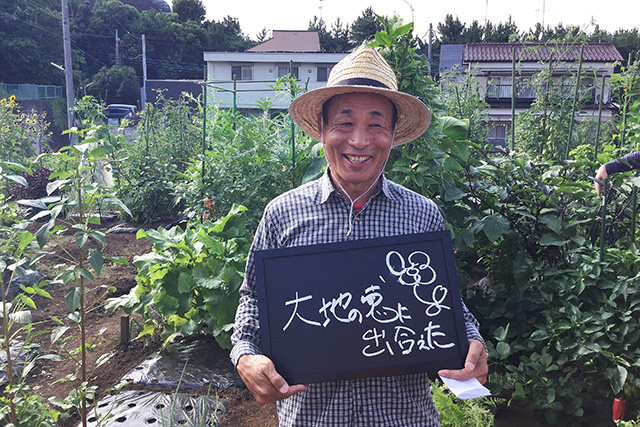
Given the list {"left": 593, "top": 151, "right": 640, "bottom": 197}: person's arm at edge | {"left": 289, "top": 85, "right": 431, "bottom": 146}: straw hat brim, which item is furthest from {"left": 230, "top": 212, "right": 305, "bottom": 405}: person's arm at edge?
{"left": 593, "top": 151, "right": 640, "bottom": 197}: person's arm at edge

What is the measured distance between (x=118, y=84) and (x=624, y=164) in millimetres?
43752

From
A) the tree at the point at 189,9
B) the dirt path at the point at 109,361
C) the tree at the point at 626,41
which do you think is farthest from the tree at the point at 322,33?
the dirt path at the point at 109,361

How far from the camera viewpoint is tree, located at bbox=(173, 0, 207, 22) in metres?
58.2

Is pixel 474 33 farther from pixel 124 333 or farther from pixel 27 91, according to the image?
pixel 124 333

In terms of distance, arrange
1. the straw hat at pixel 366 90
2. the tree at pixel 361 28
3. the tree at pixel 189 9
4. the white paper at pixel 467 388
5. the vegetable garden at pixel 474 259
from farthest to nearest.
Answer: the tree at pixel 189 9 < the tree at pixel 361 28 < the vegetable garden at pixel 474 259 < the straw hat at pixel 366 90 < the white paper at pixel 467 388

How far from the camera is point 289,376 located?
1.25m

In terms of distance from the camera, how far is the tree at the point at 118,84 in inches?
1588

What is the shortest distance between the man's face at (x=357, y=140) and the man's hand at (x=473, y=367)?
0.50 meters

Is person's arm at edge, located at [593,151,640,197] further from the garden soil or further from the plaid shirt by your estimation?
the plaid shirt

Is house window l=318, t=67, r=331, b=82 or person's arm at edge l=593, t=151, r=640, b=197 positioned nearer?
person's arm at edge l=593, t=151, r=640, b=197

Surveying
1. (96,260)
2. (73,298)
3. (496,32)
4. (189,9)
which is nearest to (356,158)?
(96,260)

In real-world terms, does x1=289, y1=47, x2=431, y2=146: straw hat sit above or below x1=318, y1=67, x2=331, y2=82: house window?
below

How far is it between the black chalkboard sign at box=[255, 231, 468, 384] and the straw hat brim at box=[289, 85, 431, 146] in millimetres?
452

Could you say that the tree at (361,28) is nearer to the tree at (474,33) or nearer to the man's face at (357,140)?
the tree at (474,33)
